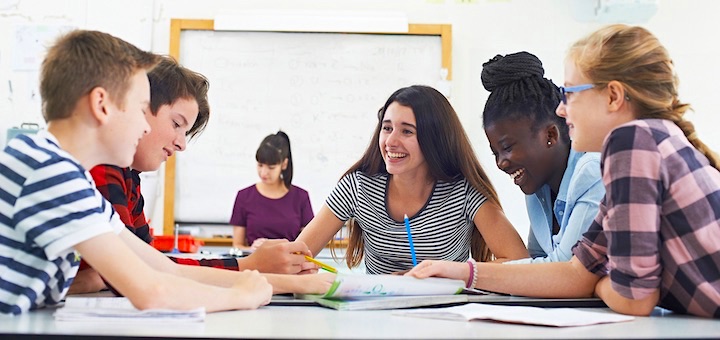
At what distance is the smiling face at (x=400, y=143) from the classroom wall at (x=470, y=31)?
2.33 meters

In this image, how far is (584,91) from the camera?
4.58ft

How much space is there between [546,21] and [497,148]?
9.46 feet

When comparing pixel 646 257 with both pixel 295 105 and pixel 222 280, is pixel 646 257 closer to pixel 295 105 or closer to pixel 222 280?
pixel 222 280

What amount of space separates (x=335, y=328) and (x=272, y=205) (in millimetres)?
3333

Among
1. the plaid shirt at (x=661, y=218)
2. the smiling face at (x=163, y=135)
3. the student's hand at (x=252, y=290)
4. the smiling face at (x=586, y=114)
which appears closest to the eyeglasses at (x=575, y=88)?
the smiling face at (x=586, y=114)

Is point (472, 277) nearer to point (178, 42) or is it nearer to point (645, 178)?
point (645, 178)

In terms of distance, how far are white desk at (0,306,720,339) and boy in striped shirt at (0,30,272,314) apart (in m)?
0.05

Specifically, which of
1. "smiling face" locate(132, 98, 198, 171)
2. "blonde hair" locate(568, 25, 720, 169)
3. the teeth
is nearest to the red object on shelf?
"smiling face" locate(132, 98, 198, 171)

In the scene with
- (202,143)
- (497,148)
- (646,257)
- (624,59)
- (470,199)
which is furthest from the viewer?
(202,143)

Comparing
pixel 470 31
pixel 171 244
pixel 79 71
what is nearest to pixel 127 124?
pixel 79 71

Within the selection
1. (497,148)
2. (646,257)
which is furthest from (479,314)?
(497,148)

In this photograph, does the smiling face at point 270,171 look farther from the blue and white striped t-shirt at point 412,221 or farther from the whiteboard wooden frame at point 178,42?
the blue and white striped t-shirt at point 412,221

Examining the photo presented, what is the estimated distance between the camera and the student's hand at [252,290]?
125cm

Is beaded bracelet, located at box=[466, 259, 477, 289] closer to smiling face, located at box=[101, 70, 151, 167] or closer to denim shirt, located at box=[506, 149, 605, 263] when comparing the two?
denim shirt, located at box=[506, 149, 605, 263]
